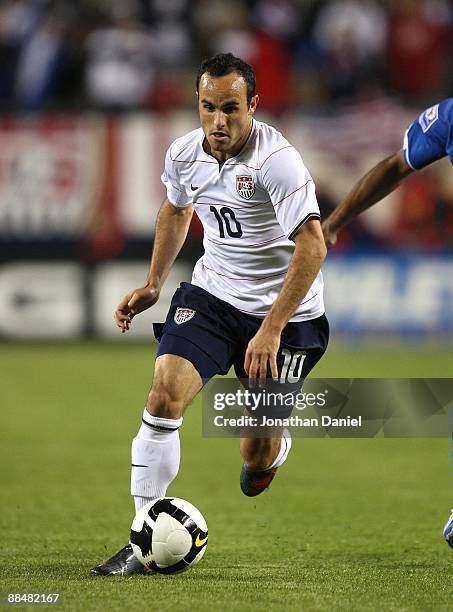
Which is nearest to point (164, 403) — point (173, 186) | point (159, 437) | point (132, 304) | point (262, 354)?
point (159, 437)

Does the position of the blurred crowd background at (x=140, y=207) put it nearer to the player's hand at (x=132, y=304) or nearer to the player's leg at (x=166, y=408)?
the player's hand at (x=132, y=304)

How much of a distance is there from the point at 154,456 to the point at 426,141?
179cm

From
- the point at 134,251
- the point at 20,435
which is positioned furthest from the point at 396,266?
the point at 20,435

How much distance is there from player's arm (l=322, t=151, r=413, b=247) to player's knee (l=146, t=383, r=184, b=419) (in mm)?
1095

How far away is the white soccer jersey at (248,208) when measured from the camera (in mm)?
5094

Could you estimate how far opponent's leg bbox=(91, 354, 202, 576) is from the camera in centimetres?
498

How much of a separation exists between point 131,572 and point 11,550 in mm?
739

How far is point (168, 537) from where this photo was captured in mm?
4820

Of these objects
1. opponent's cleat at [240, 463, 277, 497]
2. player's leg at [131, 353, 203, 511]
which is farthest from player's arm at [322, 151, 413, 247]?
opponent's cleat at [240, 463, 277, 497]

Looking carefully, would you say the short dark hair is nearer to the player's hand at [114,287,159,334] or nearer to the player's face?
the player's face

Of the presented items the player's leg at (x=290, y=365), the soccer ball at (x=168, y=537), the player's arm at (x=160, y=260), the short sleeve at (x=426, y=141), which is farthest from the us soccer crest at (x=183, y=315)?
the short sleeve at (x=426, y=141)

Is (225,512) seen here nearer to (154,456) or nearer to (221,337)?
(221,337)

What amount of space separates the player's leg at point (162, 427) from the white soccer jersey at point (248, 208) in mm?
632

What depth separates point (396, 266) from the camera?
43.7 ft
